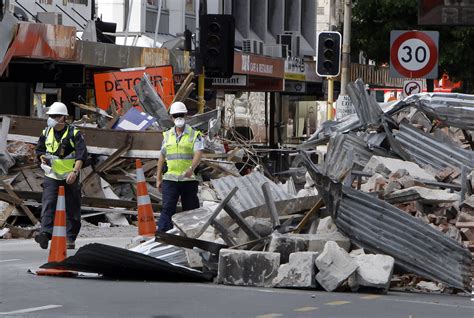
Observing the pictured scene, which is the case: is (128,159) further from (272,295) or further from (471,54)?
(471,54)

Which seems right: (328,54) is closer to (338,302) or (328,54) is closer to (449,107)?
(449,107)

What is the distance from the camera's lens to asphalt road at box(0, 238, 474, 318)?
11.1 meters

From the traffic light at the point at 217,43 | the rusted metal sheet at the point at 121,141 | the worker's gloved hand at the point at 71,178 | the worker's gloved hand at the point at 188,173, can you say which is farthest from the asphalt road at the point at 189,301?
the traffic light at the point at 217,43

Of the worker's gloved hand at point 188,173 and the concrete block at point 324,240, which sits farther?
the worker's gloved hand at point 188,173

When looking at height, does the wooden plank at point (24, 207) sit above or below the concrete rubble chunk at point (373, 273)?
below

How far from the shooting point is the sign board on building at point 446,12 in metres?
19.0

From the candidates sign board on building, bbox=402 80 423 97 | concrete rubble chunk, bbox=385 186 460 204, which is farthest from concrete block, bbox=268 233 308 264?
sign board on building, bbox=402 80 423 97

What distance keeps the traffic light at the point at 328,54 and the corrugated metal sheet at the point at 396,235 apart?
1240cm

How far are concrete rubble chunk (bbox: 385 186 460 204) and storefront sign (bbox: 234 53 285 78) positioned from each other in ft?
84.7

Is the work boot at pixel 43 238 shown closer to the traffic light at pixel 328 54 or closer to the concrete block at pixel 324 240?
the concrete block at pixel 324 240

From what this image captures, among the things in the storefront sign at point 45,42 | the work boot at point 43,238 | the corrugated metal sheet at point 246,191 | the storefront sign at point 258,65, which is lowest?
the work boot at point 43,238

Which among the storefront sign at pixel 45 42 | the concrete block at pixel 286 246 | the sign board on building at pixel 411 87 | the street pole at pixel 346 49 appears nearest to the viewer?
the concrete block at pixel 286 246

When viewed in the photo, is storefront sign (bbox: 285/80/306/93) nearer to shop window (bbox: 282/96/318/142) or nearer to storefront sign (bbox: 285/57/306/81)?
storefront sign (bbox: 285/57/306/81)

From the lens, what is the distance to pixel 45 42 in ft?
94.7
